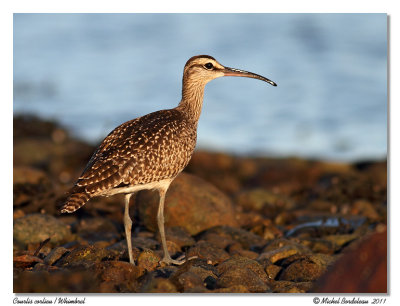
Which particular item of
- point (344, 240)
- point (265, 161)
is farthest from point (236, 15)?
point (344, 240)

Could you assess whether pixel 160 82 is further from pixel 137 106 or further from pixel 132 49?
pixel 132 49

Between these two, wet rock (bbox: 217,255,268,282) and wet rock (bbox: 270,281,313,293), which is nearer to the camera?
wet rock (bbox: 270,281,313,293)

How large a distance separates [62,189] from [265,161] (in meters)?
7.59

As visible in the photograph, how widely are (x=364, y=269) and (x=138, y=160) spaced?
151 inches

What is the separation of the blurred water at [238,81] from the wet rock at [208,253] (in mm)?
8603

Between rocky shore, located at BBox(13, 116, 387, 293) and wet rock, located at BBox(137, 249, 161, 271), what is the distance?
0.02 metres

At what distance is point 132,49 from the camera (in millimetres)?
25688

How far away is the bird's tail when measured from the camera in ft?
26.5

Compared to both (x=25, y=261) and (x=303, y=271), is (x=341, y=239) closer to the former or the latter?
(x=303, y=271)

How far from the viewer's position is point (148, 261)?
827 cm

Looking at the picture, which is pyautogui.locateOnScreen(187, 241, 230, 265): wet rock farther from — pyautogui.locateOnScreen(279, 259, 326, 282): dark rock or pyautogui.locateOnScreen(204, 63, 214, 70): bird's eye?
pyautogui.locateOnScreen(204, 63, 214, 70): bird's eye

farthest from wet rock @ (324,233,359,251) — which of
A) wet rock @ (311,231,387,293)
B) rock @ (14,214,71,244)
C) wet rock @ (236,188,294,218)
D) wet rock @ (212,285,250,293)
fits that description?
wet rock @ (311,231,387,293)

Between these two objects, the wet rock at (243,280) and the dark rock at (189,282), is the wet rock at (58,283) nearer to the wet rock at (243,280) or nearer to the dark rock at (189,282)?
the dark rock at (189,282)

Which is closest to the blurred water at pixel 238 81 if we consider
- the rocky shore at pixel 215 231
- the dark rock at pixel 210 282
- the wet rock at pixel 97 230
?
the rocky shore at pixel 215 231
